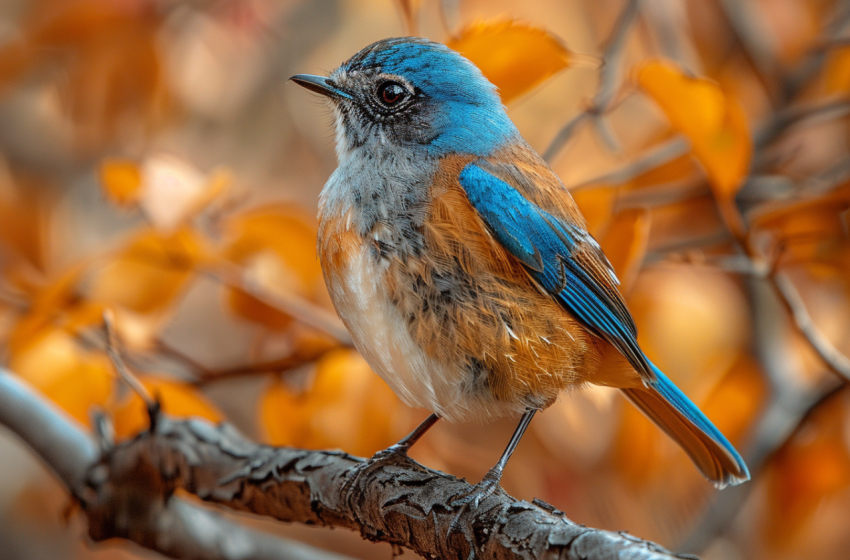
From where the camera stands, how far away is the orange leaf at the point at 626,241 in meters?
1.51

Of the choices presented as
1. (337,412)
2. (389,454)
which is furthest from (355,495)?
(337,412)

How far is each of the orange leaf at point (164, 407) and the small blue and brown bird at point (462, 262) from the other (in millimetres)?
534

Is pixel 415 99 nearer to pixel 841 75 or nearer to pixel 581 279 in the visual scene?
pixel 581 279

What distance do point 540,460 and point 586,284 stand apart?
143cm

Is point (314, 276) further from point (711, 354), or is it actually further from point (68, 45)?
A: point (68, 45)

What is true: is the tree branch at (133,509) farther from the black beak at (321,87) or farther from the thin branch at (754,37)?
the thin branch at (754,37)

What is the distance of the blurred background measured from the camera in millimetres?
1656

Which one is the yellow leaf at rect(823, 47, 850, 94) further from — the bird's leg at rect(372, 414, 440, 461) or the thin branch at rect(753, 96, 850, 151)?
the bird's leg at rect(372, 414, 440, 461)

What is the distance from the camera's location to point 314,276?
1924 millimetres

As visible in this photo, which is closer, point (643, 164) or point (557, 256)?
point (557, 256)

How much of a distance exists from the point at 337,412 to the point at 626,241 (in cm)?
71

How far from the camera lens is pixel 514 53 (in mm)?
1502

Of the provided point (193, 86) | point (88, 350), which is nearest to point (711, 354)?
point (88, 350)

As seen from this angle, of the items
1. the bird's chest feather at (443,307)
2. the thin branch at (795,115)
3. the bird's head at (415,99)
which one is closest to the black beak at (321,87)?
the bird's head at (415,99)
